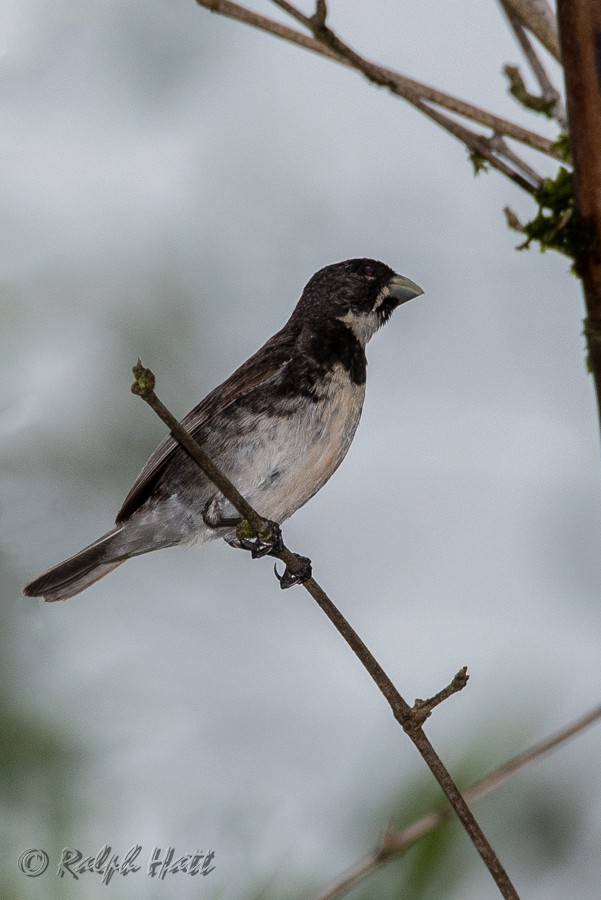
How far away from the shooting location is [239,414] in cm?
455

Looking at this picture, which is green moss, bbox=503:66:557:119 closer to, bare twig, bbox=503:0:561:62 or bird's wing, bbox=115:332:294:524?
bare twig, bbox=503:0:561:62

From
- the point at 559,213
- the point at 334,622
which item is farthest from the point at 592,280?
the point at 334,622

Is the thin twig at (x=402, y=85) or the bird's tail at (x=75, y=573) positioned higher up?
the bird's tail at (x=75, y=573)

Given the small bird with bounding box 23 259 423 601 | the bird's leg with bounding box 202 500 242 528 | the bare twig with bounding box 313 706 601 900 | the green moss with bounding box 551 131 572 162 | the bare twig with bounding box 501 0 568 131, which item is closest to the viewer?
the bare twig with bounding box 313 706 601 900

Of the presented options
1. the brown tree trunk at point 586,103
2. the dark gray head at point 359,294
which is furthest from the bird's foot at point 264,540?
the brown tree trunk at point 586,103

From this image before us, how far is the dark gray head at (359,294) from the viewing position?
517 cm

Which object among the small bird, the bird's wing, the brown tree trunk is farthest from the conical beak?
the brown tree trunk

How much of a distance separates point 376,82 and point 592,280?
3.32 ft

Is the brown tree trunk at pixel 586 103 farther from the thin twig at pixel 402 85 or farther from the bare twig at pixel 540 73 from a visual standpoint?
the bare twig at pixel 540 73

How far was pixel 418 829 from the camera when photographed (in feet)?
7.22

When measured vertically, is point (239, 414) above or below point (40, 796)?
above

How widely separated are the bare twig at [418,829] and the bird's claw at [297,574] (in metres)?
1.50

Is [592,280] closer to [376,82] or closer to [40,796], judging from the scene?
[376,82]

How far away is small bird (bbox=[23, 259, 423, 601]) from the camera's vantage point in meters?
4.43
